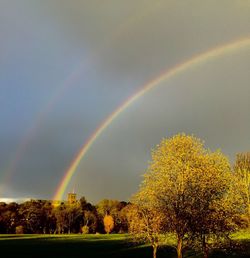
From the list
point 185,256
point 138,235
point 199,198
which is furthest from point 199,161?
point 185,256

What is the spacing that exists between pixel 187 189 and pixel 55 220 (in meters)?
165

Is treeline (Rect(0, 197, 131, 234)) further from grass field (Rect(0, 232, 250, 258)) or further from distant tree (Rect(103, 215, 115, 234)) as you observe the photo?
grass field (Rect(0, 232, 250, 258))

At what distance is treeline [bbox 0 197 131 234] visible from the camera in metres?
179

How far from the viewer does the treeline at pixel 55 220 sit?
586 feet

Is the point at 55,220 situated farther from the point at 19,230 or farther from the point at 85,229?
the point at 19,230

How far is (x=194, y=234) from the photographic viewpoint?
3212 centimetres

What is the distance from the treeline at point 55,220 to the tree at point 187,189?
148 meters

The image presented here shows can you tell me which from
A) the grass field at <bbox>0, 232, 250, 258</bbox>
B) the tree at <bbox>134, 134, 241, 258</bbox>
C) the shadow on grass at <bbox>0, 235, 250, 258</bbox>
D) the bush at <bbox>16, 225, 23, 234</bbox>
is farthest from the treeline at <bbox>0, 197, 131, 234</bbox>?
the tree at <bbox>134, 134, 241, 258</bbox>

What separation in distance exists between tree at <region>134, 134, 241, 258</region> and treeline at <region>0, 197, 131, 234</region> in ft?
485

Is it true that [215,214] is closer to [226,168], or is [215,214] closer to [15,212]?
[226,168]

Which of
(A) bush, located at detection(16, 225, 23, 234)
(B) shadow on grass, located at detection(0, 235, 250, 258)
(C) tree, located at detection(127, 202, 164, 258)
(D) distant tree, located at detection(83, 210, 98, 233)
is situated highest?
(D) distant tree, located at detection(83, 210, 98, 233)

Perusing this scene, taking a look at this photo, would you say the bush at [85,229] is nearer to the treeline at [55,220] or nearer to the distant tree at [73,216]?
the treeline at [55,220]

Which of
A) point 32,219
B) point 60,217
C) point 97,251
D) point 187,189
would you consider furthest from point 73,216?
point 187,189

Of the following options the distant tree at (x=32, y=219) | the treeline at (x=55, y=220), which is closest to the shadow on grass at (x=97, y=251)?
the treeline at (x=55, y=220)
